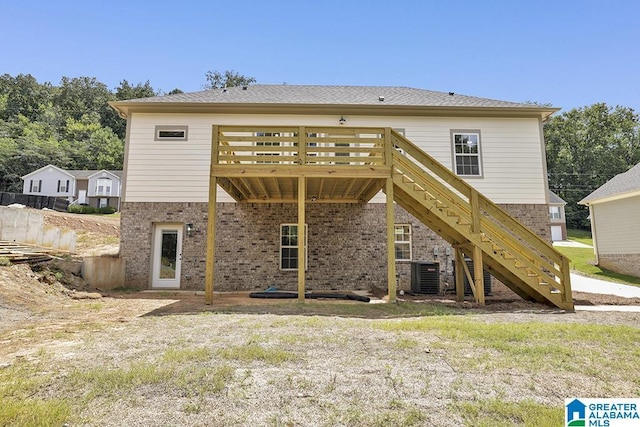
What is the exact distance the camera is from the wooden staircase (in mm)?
7453

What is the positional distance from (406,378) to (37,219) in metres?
11.8

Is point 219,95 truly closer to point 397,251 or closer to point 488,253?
point 397,251

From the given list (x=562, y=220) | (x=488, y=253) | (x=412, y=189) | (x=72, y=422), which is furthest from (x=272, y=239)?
(x=562, y=220)

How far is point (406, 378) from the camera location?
319 centimetres

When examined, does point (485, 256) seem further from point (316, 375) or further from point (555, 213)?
point (555, 213)

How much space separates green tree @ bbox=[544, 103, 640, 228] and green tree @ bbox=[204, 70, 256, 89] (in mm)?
38740

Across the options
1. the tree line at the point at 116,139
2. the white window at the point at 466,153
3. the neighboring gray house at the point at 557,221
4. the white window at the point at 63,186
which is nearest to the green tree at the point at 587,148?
the tree line at the point at 116,139

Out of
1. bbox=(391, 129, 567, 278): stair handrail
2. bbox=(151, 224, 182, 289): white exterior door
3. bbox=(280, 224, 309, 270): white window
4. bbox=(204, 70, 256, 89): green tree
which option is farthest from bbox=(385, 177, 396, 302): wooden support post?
bbox=(204, 70, 256, 89): green tree

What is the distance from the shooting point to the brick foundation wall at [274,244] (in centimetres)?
1102

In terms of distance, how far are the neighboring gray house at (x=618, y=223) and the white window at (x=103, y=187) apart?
44.9 m

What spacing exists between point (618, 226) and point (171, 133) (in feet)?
63.5

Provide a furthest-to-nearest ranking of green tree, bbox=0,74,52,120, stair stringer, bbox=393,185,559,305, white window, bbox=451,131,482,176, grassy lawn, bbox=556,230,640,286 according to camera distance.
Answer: green tree, bbox=0,74,52,120 → grassy lawn, bbox=556,230,640,286 → white window, bbox=451,131,482,176 → stair stringer, bbox=393,185,559,305

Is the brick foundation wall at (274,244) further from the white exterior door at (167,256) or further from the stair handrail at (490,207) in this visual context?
the stair handrail at (490,207)

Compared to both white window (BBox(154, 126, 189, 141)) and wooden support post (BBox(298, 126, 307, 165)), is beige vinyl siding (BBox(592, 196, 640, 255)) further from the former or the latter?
white window (BBox(154, 126, 189, 141))
